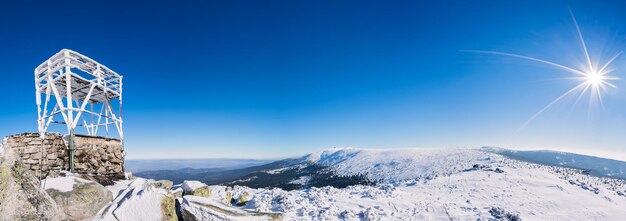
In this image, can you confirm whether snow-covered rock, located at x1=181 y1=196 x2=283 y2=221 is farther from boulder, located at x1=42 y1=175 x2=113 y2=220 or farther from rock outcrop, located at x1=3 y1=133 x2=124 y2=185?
rock outcrop, located at x1=3 y1=133 x2=124 y2=185

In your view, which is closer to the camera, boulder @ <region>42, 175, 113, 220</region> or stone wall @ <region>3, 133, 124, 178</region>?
boulder @ <region>42, 175, 113, 220</region>

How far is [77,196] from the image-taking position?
845 centimetres

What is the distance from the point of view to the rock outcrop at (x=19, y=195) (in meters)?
5.75

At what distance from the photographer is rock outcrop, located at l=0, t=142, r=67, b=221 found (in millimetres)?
5746

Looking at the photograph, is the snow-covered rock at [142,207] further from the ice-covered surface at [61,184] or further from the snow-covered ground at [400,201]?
the ice-covered surface at [61,184]

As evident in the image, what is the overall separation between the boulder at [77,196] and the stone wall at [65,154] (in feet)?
11.0

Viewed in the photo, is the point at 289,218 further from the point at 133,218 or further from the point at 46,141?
the point at 46,141

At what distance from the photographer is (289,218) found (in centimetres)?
1106

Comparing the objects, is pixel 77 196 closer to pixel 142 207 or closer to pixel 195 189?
pixel 142 207

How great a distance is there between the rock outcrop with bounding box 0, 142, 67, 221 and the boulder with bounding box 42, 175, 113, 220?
5.03 feet

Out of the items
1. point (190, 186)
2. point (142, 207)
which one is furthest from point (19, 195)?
point (190, 186)

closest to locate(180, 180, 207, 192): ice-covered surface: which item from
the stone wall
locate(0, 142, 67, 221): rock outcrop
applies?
the stone wall

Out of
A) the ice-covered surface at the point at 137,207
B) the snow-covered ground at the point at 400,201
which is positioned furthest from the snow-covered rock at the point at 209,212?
the ice-covered surface at the point at 137,207

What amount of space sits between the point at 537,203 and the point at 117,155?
990 inches
